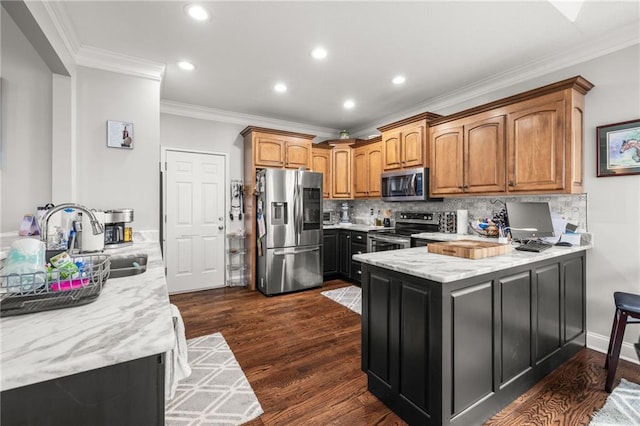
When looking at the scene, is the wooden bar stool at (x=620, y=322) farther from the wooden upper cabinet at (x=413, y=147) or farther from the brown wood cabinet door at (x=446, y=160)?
the wooden upper cabinet at (x=413, y=147)

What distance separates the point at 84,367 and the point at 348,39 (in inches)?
106

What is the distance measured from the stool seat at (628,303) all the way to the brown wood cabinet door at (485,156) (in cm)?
121

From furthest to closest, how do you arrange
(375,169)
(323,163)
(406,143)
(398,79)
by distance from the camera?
1. (323,163)
2. (375,169)
3. (406,143)
4. (398,79)

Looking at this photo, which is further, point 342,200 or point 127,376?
point 342,200

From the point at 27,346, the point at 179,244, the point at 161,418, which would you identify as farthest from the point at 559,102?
the point at 179,244

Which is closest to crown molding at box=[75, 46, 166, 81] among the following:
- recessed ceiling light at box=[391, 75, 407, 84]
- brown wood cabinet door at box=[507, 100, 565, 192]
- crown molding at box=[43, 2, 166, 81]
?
crown molding at box=[43, 2, 166, 81]

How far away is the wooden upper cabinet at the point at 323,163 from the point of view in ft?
16.3

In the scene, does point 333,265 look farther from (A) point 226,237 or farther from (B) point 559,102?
(B) point 559,102

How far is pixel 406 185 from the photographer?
388 centimetres

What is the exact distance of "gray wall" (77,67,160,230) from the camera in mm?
2652

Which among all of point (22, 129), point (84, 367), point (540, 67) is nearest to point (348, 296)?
point (540, 67)

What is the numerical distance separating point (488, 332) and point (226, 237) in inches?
148

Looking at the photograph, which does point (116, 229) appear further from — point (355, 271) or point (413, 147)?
point (413, 147)

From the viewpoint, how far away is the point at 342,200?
5602mm
